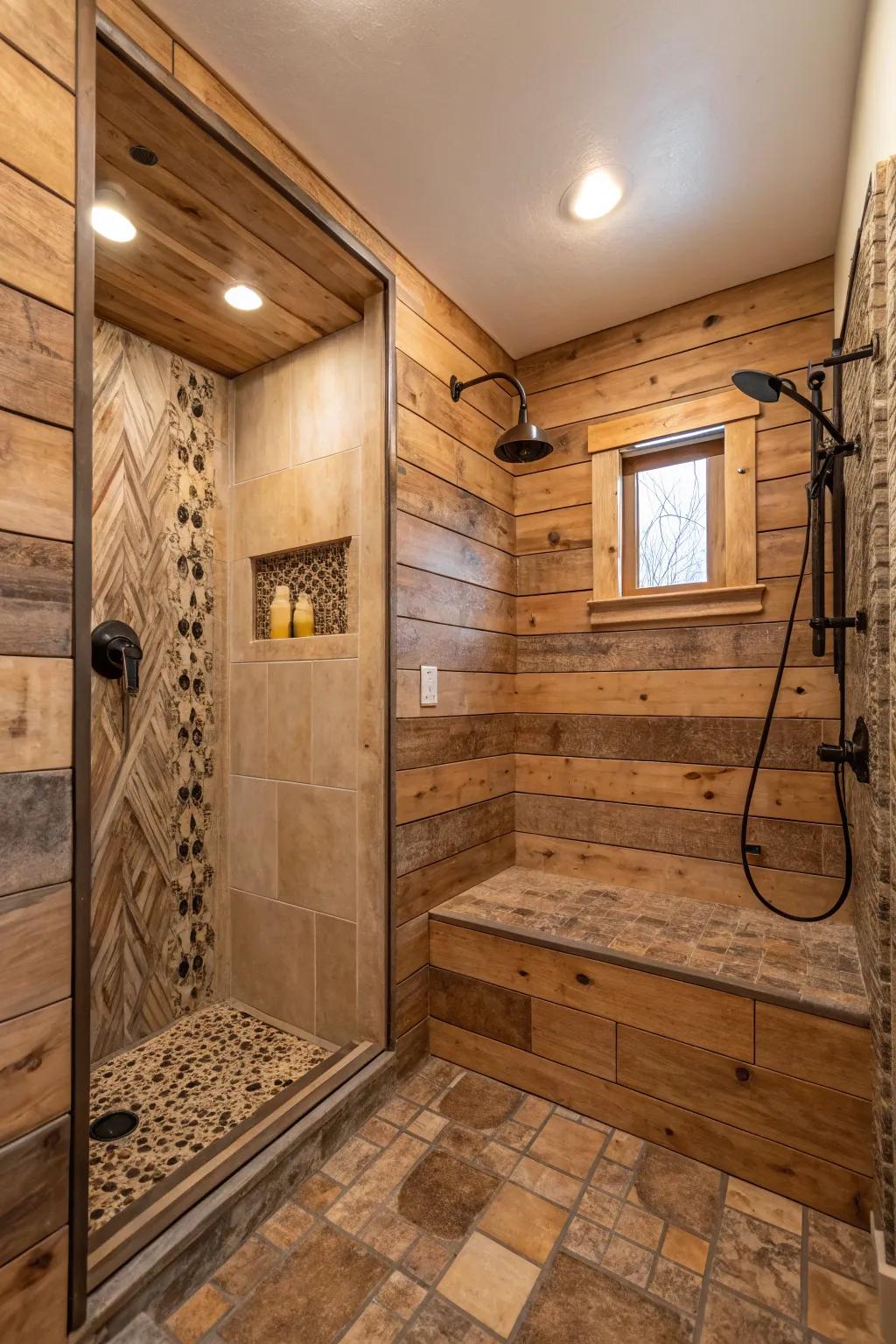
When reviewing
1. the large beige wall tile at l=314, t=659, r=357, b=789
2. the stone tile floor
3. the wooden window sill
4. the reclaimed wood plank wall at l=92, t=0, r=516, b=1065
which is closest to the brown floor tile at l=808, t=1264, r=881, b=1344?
the stone tile floor

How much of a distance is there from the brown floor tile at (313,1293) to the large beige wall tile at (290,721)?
1.20 metres

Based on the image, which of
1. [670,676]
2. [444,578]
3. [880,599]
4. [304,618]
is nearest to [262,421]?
[304,618]

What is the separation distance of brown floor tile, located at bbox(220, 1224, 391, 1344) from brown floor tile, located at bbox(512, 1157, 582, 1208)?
398 mm

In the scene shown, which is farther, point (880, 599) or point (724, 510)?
point (724, 510)

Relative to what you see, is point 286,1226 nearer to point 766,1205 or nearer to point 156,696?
point 766,1205

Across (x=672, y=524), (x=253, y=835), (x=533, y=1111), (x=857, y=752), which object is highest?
(x=672, y=524)

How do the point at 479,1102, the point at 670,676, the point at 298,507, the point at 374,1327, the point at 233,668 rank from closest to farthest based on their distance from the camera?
1. the point at 374,1327
2. the point at 479,1102
3. the point at 298,507
4. the point at 670,676
5. the point at 233,668

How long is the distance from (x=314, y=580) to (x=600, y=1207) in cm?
195

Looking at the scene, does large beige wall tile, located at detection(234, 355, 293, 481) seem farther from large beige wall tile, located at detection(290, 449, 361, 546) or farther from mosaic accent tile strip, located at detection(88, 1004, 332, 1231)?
mosaic accent tile strip, located at detection(88, 1004, 332, 1231)

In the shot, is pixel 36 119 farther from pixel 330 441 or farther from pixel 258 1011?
pixel 258 1011

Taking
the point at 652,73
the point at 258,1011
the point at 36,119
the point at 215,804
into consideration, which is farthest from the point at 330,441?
the point at 258,1011

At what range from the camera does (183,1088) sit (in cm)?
190

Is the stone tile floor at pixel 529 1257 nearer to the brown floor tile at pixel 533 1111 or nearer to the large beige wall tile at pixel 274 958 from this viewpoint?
the brown floor tile at pixel 533 1111

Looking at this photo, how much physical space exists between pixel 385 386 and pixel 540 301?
80 centimetres
